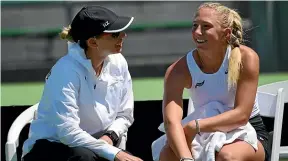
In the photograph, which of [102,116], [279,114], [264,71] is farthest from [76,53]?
[264,71]

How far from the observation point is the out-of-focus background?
662 centimetres

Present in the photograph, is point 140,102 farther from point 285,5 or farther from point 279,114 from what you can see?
point 285,5

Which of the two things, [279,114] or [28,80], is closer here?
[279,114]

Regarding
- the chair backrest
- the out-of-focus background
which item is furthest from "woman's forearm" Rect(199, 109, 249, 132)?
the out-of-focus background

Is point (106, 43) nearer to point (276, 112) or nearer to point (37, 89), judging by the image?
point (276, 112)

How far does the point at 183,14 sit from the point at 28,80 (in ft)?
4.34

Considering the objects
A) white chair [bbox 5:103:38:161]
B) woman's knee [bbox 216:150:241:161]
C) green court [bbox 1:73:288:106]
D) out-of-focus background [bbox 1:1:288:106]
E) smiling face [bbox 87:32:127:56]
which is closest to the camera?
woman's knee [bbox 216:150:241:161]

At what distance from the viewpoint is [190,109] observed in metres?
4.05

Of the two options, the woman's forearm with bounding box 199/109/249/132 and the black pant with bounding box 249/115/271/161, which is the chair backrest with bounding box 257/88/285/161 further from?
the woman's forearm with bounding box 199/109/249/132

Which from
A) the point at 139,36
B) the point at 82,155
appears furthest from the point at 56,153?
the point at 139,36

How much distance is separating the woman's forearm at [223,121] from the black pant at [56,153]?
46cm

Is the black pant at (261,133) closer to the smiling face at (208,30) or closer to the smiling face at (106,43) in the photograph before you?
the smiling face at (208,30)

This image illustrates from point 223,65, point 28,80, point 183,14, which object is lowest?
point 28,80

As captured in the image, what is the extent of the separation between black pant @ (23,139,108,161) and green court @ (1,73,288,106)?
1.35 m
